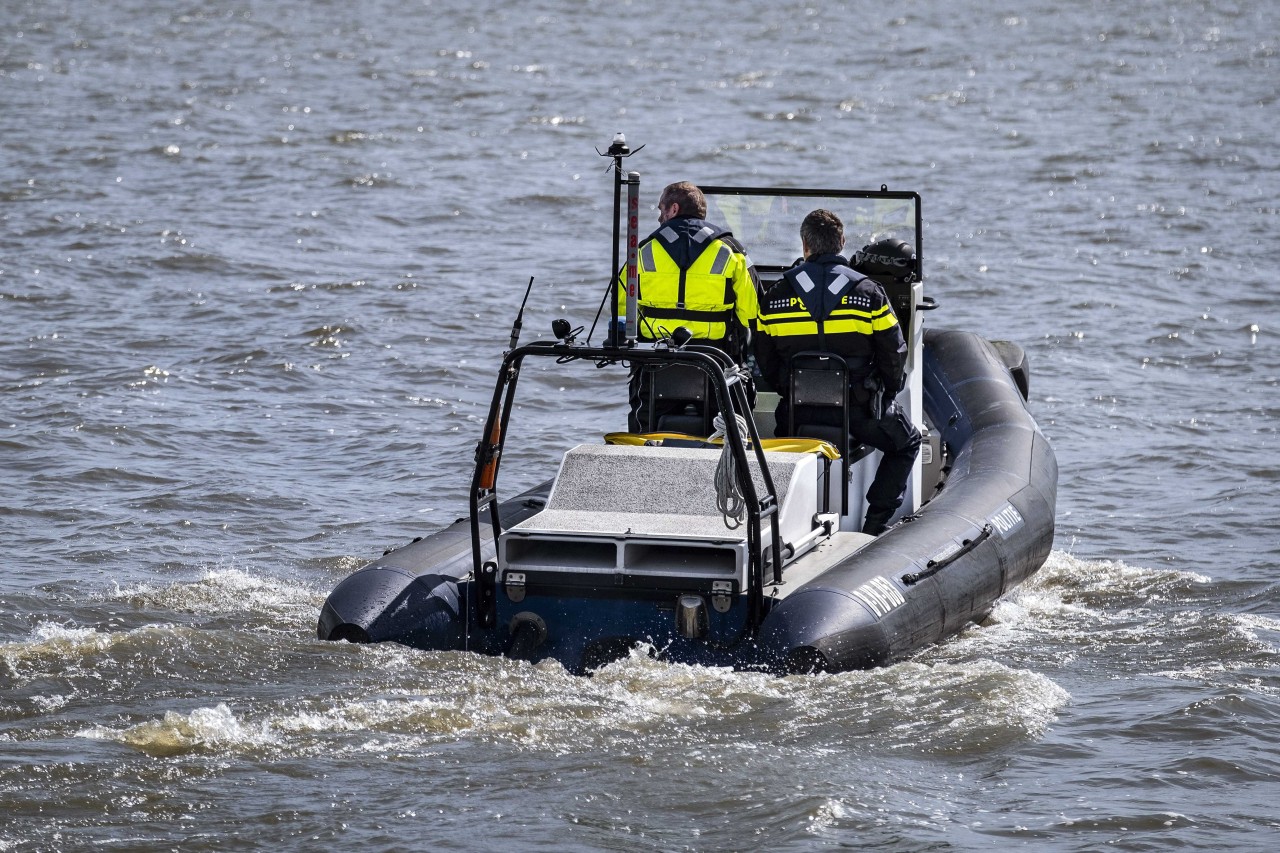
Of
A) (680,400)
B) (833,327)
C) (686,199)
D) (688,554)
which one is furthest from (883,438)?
(688,554)

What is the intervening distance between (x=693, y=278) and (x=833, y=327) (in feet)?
1.77

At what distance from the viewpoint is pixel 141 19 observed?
33375 mm

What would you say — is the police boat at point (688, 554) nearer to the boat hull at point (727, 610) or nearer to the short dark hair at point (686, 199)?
the boat hull at point (727, 610)

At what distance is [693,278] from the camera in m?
7.07

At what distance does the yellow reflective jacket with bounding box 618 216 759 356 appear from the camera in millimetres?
7066

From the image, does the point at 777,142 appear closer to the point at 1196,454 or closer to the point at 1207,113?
the point at 1207,113

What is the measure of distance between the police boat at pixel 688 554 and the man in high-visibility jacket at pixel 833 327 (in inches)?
3.1

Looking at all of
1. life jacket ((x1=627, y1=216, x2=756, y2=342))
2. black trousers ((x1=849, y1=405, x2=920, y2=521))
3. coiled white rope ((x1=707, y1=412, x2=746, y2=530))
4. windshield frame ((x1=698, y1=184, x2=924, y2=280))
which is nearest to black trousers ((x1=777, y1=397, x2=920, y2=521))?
black trousers ((x1=849, y1=405, x2=920, y2=521))

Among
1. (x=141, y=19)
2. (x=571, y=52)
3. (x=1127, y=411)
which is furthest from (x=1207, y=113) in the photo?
(x=141, y=19)

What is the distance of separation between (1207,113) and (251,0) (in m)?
20.3

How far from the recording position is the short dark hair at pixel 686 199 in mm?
7133

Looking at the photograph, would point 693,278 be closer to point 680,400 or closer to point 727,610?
point 680,400

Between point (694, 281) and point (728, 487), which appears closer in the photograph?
point (728, 487)

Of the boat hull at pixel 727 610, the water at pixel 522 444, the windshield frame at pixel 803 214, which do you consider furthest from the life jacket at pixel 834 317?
the water at pixel 522 444
